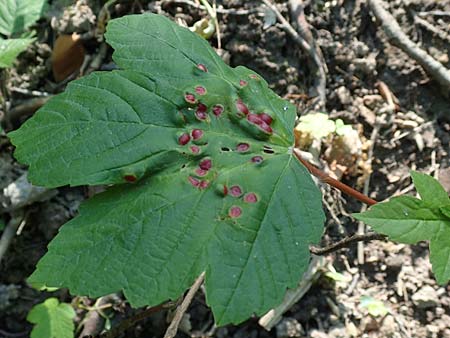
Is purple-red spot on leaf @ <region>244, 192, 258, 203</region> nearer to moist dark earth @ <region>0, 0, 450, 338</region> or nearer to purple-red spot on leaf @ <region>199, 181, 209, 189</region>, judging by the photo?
purple-red spot on leaf @ <region>199, 181, 209, 189</region>

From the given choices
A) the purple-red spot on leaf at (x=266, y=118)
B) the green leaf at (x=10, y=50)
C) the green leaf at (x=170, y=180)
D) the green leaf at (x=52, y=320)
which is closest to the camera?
the green leaf at (x=170, y=180)

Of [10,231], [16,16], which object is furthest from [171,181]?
[16,16]

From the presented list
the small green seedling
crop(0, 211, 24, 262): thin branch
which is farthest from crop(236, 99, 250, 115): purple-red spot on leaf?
crop(0, 211, 24, 262): thin branch

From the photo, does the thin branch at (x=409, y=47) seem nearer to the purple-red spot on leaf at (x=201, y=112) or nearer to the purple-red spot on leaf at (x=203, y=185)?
the purple-red spot on leaf at (x=201, y=112)

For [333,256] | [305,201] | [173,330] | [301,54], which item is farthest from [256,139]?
[301,54]

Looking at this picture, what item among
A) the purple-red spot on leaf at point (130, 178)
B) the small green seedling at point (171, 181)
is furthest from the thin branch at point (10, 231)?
the purple-red spot on leaf at point (130, 178)

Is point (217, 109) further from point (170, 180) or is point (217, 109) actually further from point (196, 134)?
point (170, 180)

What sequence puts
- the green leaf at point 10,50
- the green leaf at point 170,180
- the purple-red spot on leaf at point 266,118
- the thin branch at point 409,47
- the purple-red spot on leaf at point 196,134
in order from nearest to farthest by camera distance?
the green leaf at point 170,180 < the purple-red spot on leaf at point 196,134 < the purple-red spot on leaf at point 266,118 < the green leaf at point 10,50 < the thin branch at point 409,47
